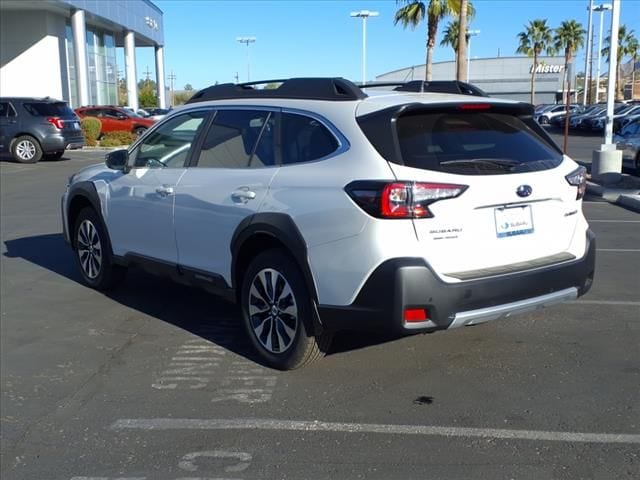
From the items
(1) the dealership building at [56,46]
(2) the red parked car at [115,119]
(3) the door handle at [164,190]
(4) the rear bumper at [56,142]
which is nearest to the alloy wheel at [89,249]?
(3) the door handle at [164,190]

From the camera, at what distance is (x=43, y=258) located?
866cm

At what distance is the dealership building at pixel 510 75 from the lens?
87.6 metres


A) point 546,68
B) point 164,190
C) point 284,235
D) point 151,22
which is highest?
point 151,22

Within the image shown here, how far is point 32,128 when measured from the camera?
2170 cm

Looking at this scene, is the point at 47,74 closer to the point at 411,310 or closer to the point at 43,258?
the point at 43,258

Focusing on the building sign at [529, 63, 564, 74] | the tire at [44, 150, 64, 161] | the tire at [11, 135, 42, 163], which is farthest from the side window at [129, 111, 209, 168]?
the building sign at [529, 63, 564, 74]

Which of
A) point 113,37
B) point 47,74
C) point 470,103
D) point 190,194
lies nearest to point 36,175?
point 190,194

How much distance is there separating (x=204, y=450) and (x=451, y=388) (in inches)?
63.5

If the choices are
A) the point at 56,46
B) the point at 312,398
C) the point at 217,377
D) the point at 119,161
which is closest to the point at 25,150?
the point at 119,161

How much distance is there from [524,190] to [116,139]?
26.9m

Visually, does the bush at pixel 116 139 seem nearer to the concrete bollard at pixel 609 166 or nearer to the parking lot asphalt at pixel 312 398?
the concrete bollard at pixel 609 166

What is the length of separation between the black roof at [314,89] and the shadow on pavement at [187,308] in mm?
1733

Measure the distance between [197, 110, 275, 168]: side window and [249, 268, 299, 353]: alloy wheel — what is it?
0.78 meters

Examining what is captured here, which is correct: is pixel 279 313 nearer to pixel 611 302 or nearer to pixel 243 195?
pixel 243 195
